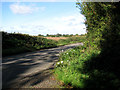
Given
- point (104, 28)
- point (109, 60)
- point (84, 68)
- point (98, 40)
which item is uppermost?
point (104, 28)

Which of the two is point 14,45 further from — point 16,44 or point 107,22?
point 107,22

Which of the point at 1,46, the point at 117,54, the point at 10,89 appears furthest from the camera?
the point at 1,46

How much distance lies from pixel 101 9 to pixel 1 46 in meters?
11.6

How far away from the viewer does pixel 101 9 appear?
5.22 m

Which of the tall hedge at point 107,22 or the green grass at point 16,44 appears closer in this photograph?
the tall hedge at point 107,22

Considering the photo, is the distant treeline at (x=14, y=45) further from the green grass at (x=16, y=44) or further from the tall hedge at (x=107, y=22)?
the tall hedge at (x=107, y=22)

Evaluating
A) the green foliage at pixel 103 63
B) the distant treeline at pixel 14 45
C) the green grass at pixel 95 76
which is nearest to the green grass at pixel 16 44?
the distant treeline at pixel 14 45

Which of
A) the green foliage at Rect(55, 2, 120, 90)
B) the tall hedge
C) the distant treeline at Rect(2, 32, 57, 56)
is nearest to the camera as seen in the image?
the green foliage at Rect(55, 2, 120, 90)

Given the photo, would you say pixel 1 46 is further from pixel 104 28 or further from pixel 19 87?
pixel 104 28

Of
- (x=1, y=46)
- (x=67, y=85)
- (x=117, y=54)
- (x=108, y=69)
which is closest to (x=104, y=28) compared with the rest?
(x=117, y=54)

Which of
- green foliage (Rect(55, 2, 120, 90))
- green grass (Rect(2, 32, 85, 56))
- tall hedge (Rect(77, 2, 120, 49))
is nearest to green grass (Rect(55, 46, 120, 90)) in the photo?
green foliage (Rect(55, 2, 120, 90))

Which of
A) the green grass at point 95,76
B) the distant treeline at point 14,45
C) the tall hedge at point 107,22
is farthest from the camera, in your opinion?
the distant treeline at point 14,45

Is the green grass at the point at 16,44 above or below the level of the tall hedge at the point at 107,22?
below

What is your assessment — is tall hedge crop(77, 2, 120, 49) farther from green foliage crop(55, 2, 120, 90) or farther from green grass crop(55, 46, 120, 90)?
green grass crop(55, 46, 120, 90)
